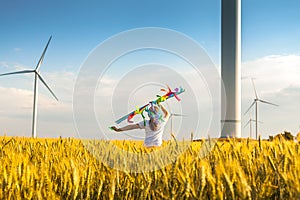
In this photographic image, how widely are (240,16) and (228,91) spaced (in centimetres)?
342

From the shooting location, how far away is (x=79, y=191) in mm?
2525

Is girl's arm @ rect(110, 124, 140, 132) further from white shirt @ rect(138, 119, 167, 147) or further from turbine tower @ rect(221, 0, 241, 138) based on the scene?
turbine tower @ rect(221, 0, 241, 138)

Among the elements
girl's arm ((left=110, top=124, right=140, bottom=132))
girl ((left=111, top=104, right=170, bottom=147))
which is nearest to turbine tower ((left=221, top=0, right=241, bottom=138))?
girl ((left=111, top=104, right=170, bottom=147))

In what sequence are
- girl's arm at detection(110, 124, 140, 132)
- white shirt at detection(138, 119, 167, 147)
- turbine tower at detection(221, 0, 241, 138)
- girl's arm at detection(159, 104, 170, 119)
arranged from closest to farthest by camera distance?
1. girl's arm at detection(110, 124, 140, 132)
2. girl's arm at detection(159, 104, 170, 119)
3. white shirt at detection(138, 119, 167, 147)
4. turbine tower at detection(221, 0, 241, 138)

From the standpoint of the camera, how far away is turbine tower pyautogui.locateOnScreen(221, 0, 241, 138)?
47.3 feet

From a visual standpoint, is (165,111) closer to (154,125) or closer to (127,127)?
(154,125)

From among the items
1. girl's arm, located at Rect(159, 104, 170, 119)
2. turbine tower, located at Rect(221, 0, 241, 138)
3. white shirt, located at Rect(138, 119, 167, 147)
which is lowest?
white shirt, located at Rect(138, 119, 167, 147)

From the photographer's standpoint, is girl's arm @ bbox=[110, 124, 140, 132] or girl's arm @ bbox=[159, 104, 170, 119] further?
girl's arm @ bbox=[159, 104, 170, 119]

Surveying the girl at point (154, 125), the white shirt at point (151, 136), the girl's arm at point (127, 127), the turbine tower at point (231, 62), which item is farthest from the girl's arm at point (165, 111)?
the turbine tower at point (231, 62)

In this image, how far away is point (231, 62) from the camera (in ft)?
47.4

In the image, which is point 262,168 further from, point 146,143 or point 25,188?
point 146,143

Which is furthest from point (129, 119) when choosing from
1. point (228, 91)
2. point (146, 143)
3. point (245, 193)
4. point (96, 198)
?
point (228, 91)

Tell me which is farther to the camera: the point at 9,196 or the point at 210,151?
the point at 210,151

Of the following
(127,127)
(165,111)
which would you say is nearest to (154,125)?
(165,111)
